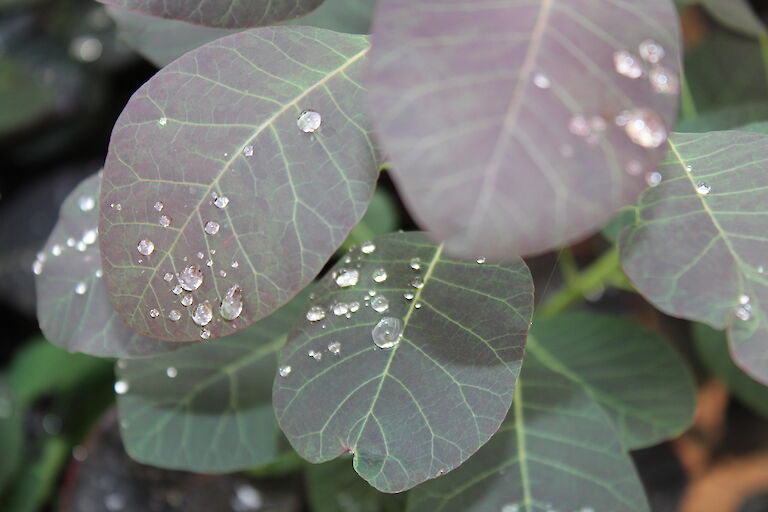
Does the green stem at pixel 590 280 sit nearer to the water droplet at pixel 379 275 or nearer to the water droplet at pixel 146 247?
the water droplet at pixel 379 275

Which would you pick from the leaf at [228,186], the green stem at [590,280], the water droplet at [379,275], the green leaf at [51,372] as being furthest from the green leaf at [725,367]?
the green leaf at [51,372]

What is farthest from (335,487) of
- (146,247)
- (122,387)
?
(146,247)

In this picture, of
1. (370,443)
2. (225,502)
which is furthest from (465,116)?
(225,502)

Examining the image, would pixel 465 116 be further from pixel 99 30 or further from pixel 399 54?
pixel 99 30

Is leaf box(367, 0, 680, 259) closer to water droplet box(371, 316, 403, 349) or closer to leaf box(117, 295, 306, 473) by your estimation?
water droplet box(371, 316, 403, 349)

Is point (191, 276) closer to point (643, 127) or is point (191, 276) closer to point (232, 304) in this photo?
point (232, 304)

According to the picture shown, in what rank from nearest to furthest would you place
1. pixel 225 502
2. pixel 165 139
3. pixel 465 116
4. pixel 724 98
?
pixel 465 116, pixel 165 139, pixel 225 502, pixel 724 98

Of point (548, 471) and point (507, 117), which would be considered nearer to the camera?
point (507, 117)
